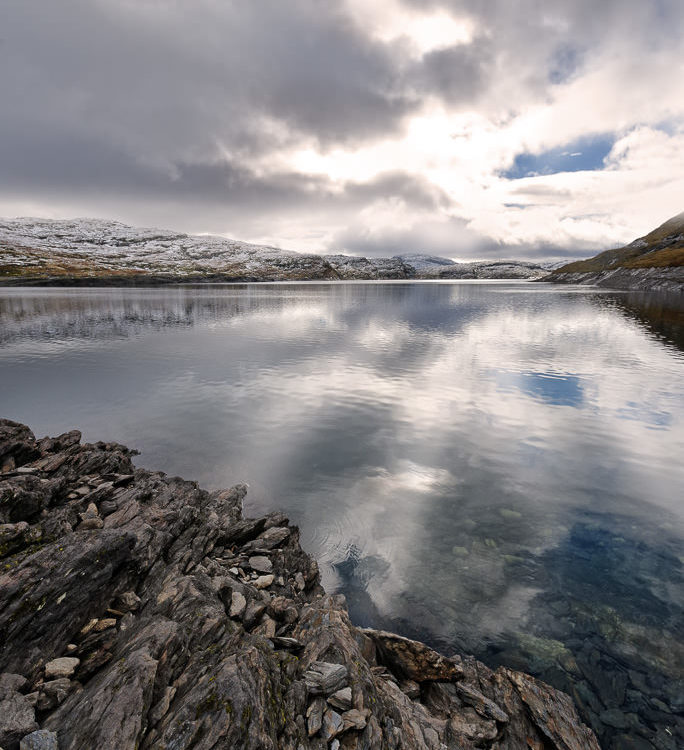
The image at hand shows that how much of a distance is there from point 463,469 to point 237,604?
43.8ft

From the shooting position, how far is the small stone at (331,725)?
6.32m

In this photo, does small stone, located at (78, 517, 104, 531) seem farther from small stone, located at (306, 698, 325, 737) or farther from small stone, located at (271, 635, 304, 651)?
small stone, located at (306, 698, 325, 737)

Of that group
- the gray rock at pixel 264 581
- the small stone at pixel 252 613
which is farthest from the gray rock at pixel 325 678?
the gray rock at pixel 264 581

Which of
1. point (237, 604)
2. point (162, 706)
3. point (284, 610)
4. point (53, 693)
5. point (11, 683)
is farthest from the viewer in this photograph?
point (284, 610)

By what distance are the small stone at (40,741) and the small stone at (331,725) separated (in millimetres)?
4005

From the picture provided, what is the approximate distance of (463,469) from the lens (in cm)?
A: 1914

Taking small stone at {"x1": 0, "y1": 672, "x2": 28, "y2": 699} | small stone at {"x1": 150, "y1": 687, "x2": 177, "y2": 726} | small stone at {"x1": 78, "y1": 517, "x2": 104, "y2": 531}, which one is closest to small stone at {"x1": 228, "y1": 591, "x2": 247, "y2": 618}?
small stone at {"x1": 150, "y1": 687, "x2": 177, "y2": 726}

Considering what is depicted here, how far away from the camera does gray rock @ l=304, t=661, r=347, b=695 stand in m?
7.09

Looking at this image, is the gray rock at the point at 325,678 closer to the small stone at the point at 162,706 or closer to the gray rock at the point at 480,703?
the small stone at the point at 162,706

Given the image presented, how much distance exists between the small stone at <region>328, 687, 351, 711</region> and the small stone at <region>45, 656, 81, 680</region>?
485 centimetres

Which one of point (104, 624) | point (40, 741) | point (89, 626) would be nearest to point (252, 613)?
point (104, 624)

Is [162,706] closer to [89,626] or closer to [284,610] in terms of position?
[89,626]

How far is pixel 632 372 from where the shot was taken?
120 ft

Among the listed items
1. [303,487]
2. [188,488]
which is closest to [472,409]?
[303,487]
